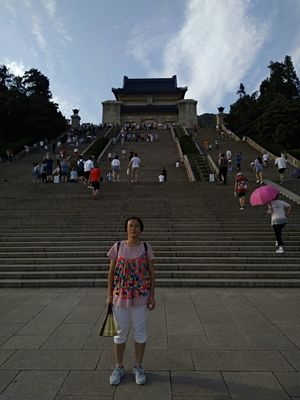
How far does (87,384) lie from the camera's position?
129 inches

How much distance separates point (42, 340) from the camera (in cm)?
433

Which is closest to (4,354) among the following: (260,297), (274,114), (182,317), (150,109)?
(182,317)

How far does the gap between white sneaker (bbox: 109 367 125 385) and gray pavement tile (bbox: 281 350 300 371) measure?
1.76 m

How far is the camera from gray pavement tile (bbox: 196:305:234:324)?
4988 millimetres

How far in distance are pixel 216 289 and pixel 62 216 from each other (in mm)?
6603

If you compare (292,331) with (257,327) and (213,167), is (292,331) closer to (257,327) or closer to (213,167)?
(257,327)

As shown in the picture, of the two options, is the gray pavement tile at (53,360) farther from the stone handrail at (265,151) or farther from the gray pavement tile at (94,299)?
the stone handrail at (265,151)

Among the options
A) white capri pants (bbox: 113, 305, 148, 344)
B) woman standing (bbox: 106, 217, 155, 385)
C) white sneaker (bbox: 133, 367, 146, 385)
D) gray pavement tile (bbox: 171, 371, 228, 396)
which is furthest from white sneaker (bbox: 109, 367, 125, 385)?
gray pavement tile (bbox: 171, 371, 228, 396)

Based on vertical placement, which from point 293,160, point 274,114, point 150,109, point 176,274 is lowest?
point 176,274

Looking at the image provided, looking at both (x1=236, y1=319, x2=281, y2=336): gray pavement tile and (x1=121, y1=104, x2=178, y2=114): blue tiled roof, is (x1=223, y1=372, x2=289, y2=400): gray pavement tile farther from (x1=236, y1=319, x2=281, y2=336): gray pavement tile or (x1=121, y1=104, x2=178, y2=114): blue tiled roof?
(x1=121, y1=104, x2=178, y2=114): blue tiled roof

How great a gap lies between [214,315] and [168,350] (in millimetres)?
1435

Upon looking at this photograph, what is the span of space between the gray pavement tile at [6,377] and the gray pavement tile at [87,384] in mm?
540

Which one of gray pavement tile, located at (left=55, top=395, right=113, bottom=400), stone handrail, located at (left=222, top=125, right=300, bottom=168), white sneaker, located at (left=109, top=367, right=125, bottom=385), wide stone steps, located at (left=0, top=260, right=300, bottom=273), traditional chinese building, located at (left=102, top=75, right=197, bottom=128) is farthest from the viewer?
traditional chinese building, located at (left=102, top=75, right=197, bottom=128)

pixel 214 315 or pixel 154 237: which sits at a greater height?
pixel 154 237
